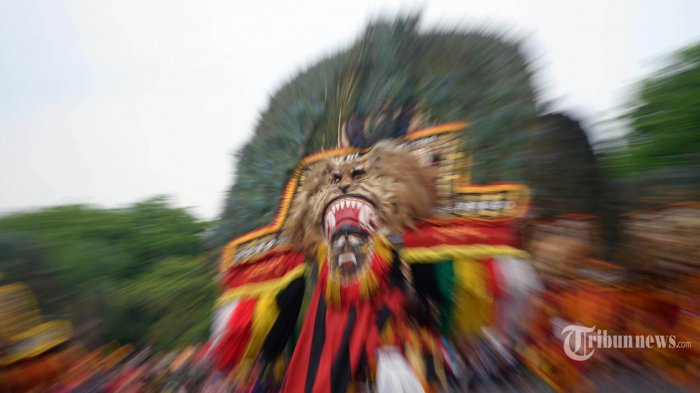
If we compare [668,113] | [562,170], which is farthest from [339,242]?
[668,113]

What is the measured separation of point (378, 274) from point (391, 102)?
0.93 meters

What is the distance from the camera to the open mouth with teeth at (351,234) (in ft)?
7.14

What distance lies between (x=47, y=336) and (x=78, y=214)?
35.9 feet

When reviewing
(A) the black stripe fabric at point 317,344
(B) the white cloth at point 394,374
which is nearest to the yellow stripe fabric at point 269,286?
(A) the black stripe fabric at point 317,344

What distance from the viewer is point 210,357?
251 cm

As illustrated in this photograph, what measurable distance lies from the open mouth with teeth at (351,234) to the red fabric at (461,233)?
0.21 metres

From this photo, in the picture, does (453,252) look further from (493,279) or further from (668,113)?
(668,113)

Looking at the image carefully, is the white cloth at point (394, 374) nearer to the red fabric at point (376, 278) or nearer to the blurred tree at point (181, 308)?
the red fabric at point (376, 278)

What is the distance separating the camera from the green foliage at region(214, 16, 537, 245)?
189 cm

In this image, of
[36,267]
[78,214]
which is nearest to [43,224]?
[78,214]

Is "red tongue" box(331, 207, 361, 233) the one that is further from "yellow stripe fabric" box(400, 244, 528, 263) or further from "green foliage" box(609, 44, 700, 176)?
"green foliage" box(609, 44, 700, 176)

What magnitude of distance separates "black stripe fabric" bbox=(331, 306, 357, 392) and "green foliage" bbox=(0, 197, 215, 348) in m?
1.55

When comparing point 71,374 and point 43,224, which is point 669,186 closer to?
point 71,374

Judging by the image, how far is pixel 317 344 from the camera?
2.20 m
